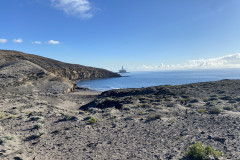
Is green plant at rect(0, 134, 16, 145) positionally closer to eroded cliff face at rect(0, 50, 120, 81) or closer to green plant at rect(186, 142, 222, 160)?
green plant at rect(186, 142, 222, 160)

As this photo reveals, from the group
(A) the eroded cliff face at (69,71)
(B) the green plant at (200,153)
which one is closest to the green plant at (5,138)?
(B) the green plant at (200,153)

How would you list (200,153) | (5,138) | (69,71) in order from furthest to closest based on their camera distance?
(69,71), (5,138), (200,153)

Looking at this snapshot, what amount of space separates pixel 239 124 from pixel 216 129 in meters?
1.67

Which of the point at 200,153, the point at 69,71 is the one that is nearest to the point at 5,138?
the point at 200,153

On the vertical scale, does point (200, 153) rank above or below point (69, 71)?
below

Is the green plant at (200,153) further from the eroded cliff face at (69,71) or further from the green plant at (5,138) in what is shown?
the eroded cliff face at (69,71)

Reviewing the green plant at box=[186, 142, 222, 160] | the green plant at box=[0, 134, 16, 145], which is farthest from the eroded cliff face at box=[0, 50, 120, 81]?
the green plant at box=[186, 142, 222, 160]

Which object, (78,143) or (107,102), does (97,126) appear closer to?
(78,143)

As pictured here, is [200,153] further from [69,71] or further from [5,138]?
[69,71]

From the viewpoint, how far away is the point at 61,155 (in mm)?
6492

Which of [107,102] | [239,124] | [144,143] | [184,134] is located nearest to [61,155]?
[144,143]

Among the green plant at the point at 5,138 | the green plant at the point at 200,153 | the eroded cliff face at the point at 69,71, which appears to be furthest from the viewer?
the eroded cliff face at the point at 69,71

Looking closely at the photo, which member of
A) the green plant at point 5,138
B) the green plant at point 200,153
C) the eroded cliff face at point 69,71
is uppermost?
the eroded cliff face at point 69,71

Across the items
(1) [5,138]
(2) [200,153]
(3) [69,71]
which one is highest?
(3) [69,71]
